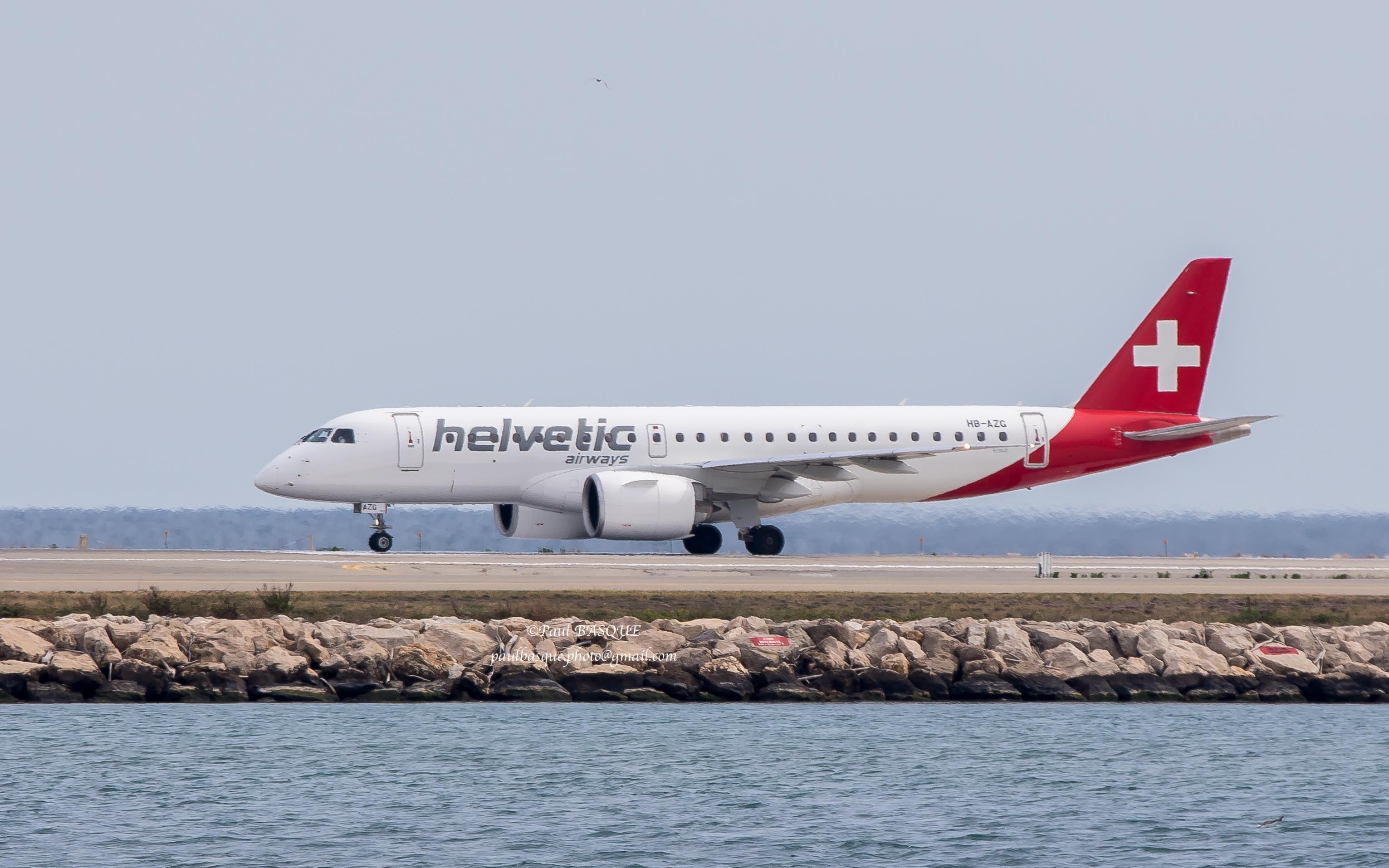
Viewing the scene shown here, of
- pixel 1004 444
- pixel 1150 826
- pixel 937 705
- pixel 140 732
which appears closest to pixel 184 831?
pixel 140 732

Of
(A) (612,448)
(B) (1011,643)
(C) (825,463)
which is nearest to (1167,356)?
(C) (825,463)

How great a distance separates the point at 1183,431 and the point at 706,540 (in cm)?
1357

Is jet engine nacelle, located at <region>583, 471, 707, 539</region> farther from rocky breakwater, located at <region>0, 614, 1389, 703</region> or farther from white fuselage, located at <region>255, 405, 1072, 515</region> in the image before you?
rocky breakwater, located at <region>0, 614, 1389, 703</region>

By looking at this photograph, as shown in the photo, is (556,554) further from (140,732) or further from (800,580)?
(140,732)

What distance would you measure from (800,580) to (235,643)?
1310 centimetres

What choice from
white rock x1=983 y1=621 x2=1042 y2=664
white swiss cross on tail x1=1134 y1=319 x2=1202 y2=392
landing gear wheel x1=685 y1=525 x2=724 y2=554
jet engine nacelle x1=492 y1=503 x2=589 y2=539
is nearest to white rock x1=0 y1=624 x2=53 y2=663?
white rock x1=983 y1=621 x2=1042 y2=664

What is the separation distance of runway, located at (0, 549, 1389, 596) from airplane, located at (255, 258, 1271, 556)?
1533mm

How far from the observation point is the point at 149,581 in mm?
37531

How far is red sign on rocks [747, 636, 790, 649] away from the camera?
104 feet

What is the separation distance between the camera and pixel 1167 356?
178ft

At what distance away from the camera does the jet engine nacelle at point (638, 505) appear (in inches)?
1821

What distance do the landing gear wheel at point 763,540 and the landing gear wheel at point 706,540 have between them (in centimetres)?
89

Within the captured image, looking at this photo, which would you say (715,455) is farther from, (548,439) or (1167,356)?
(1167,356)

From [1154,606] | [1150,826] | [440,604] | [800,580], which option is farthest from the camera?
[800,580]
